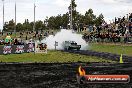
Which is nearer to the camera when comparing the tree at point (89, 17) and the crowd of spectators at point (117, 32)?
the crowd of spectators at point (117, 32)

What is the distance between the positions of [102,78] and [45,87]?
299cm

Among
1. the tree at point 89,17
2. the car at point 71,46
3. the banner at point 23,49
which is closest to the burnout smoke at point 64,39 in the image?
the car at point 71,46

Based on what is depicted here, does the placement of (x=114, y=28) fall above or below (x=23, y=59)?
above

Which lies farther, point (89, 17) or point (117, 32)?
point (89, 17)

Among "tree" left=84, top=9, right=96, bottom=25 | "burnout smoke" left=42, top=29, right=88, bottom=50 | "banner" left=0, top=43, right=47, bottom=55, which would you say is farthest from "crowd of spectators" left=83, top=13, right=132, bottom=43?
"tree" left=84, top=9, right=96, bottom=25

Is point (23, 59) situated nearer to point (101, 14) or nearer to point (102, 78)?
point (102, 78)

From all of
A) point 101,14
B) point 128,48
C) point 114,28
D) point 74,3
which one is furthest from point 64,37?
point 101,14

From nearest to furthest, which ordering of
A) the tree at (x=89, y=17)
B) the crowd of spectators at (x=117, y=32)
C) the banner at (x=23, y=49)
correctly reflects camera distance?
1. the banner at (x=23, y=49)
2. the crowd of spectators at (x=117, y=32)
3. the tree at (x=89, y=17)

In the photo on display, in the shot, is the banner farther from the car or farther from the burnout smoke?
the burnout smoke

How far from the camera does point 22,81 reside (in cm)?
1766

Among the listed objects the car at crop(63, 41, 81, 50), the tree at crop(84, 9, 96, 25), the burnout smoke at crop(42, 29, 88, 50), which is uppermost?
the tree at crop(84, 9, 96, 25)

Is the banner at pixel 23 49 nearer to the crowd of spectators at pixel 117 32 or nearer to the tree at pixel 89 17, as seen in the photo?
the crowd of spectators at pixel 117 32

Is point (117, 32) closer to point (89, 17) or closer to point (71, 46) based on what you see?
point (71, 46)

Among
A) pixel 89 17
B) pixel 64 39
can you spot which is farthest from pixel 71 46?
pixel 89 17
